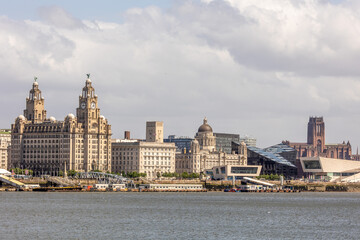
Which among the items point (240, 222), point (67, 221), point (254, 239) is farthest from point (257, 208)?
point (254, 239)

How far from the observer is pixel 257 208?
15662 centimetres

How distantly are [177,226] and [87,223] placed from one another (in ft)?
38.4

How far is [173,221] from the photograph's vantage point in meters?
122

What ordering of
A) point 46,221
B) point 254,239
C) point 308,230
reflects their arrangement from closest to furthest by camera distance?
point 254,239, point 308,230, point 46,221

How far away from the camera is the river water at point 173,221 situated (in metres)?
103

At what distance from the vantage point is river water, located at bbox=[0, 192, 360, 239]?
103188mm

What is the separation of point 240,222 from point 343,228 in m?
14.5

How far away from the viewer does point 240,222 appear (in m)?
122

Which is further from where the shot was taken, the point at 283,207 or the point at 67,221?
the point at 283,207

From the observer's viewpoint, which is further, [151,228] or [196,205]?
[196,205]

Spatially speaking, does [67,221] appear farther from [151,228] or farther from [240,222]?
[240,222]

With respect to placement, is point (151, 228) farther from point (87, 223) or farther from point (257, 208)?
point (257, 208)

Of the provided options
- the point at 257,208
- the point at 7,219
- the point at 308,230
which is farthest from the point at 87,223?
the point at 257,208

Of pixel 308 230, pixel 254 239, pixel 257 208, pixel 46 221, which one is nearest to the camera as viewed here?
pixel 254 239
